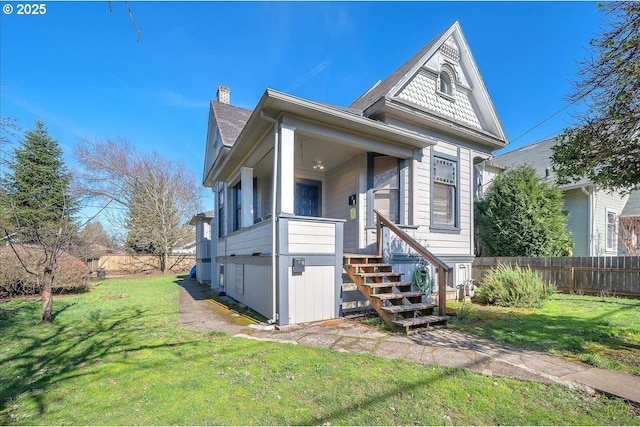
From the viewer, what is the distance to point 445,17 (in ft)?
31.8

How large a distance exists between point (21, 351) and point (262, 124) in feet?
16.1

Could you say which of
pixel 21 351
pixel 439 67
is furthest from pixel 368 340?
pixel 439 67

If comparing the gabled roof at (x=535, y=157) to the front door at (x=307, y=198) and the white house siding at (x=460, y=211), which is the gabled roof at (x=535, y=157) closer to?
the white house siding at (x=460, y=211)

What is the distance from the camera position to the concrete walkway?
3.04m

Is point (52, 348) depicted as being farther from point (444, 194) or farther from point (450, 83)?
point (450, 83)

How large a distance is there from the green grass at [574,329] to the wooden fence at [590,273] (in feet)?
4.91

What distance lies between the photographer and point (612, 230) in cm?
1392

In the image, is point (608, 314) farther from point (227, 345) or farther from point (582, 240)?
point (582, 240)

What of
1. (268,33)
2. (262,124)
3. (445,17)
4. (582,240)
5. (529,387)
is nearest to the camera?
(529,387)

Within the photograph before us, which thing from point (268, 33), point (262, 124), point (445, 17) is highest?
point (445, 17)

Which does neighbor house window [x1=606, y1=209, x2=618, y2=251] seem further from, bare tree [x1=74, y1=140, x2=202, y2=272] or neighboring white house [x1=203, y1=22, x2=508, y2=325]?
bare tree [x1=74, y1=140, x2=202, y2=272]

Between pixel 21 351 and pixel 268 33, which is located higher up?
pixel 268 33

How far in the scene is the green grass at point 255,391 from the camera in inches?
95.7

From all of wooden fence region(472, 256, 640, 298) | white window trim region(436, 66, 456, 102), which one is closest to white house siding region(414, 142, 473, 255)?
wooden fence region(472, 256, 640, 298)
